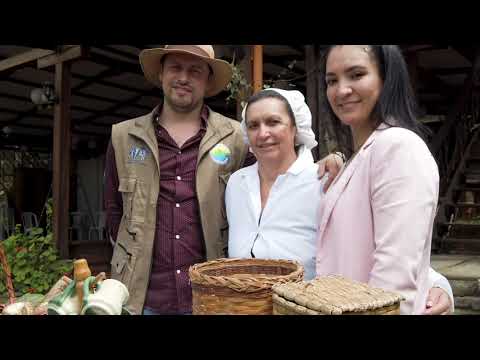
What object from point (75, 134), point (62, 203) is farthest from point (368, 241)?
point (75, 134)

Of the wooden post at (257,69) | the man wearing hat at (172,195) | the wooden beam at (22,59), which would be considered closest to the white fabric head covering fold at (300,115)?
the man wearing hat at (172,195)

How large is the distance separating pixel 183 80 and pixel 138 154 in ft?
1.29

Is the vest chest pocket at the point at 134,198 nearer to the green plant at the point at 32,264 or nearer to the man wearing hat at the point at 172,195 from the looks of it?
the man wearing hat at the point at 172,195

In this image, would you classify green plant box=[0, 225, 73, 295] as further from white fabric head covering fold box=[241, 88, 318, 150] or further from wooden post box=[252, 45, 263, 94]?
white fabric head covering fold box=[241, 88, 318, 150]

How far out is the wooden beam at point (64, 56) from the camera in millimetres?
6055

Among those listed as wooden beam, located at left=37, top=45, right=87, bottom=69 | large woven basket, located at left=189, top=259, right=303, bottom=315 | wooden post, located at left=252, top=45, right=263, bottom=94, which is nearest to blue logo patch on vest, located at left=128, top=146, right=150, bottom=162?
large woven basket, located at left=189, top=259, right=303, bottom=315

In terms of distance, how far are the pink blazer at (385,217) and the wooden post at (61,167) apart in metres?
5.75

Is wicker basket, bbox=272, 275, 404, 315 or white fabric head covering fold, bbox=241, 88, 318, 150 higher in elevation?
white fabric head covering fold, bbox=241, 88, 318, 150

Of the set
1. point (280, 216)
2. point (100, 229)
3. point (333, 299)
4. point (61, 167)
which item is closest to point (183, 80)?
point (280, 216)

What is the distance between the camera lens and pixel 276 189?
6.88 feet

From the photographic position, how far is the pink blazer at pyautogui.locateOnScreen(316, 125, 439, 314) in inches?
51.9

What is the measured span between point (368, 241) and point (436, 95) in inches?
375

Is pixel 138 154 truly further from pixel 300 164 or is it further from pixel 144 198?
pixel 300 164
